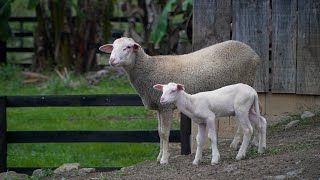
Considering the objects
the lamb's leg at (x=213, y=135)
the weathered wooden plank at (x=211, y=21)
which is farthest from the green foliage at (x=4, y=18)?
the lamb's leg at (x=213, y=135)

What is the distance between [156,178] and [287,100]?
2627mm

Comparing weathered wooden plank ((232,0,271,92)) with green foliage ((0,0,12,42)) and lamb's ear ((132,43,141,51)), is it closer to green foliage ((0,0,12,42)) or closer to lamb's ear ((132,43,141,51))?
lamb's ear ((132,43,141,51))

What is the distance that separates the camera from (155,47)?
20.3m

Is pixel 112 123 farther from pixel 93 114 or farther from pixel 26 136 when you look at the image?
pixel 26 136

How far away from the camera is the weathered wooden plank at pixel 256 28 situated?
980cm

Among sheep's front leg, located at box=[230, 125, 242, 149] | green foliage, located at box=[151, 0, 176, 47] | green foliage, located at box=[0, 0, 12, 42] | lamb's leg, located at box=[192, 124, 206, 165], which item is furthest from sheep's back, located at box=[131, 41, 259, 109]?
green foliage, located at box=[151, 0, 176, 47]

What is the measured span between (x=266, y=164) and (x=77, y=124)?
7361 millimetres

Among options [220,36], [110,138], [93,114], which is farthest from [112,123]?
[220,36]

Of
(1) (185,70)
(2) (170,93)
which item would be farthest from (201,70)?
(2) (170,93)

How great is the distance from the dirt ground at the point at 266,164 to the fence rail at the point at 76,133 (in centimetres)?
137

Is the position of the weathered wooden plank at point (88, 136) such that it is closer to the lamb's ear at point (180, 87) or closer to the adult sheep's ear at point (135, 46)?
the adult sheep's ear at point (135, 46)

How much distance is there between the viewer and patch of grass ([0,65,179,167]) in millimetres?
12641

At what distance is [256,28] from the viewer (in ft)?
32.3

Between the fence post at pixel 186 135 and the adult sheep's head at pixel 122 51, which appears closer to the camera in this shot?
the adult sheep's head at pixel 122 51
